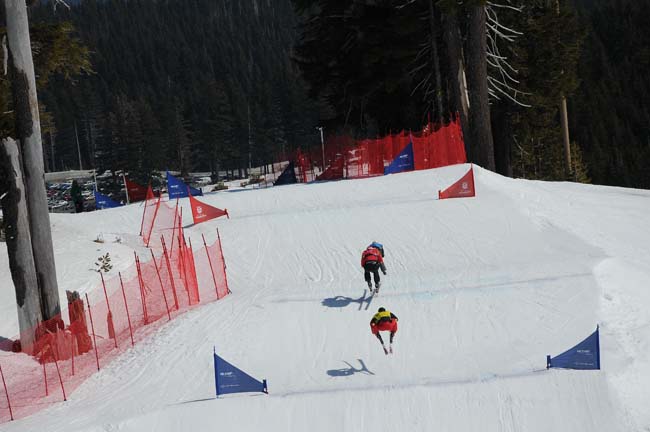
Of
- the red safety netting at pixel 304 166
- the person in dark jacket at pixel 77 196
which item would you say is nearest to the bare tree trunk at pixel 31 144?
the person in dark jacket at pixel 77 196

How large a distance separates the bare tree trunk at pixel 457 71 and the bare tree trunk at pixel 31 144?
17.9 meters

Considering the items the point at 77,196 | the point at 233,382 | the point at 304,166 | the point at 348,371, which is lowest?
the point at 348,371

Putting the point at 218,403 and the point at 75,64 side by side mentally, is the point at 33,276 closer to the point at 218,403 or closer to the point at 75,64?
the point at 75,64

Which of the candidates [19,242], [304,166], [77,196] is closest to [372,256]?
[19,242]

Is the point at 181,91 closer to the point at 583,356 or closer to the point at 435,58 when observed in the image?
the point at 435,58

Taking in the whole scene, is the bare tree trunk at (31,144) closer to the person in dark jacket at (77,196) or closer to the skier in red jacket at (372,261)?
the skier in red jacket at (372,261)

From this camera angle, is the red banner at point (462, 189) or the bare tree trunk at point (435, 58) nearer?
the red banner at point (462, 189)

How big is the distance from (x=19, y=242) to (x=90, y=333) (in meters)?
2.47

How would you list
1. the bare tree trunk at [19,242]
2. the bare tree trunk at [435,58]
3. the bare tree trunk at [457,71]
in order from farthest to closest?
the bare tree trunk at [435,58]
the bare tree trunk at [457,71]
the bare tree trunk at [19,242]

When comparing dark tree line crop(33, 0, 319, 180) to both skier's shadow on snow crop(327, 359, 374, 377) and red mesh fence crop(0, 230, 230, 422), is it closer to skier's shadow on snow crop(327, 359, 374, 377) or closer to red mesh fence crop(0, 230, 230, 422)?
red mesh fence crop(0, 230, 230, 422)

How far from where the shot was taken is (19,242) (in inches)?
533

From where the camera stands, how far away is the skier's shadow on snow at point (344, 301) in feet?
46.5

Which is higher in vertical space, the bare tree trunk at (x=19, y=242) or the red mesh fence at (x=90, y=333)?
the bare tree trunk at (x=19, y=242)

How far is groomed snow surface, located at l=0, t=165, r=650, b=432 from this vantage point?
9680 mm
